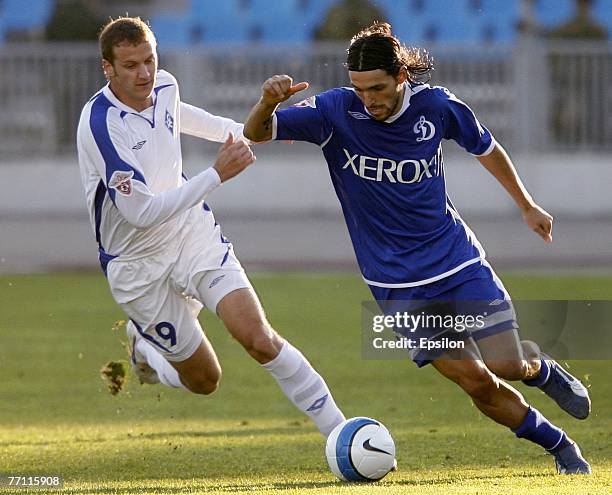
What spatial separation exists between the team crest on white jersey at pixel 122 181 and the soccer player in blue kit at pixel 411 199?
0.61 m

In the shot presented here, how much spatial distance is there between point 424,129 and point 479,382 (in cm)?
122

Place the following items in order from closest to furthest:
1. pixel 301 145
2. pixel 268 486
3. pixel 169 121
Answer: pixel 268 486 < pixel 169 121 < pixel 301 145

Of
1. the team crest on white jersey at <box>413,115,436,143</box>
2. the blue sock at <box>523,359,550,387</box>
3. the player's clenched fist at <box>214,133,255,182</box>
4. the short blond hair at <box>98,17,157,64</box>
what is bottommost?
the blue sock at <box>523,359,550,387</box>

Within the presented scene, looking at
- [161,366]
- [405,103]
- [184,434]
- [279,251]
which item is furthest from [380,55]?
[279,251]

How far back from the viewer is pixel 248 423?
7.95m

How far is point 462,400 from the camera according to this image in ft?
28.4

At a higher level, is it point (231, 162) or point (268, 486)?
point (231, 162)

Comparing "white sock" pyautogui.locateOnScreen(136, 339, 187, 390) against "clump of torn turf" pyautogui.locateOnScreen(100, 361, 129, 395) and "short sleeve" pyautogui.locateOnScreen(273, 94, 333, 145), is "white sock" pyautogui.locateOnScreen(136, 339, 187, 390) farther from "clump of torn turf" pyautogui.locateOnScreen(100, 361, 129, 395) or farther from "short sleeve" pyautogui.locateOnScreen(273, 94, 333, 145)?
"short sleeve" pyautogui.locateOnScreen(273, 94, 333, 145)

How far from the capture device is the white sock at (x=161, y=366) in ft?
24.2

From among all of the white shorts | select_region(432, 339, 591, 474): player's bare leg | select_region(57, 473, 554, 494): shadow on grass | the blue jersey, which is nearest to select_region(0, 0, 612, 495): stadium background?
select_region(57, 473, 554, 494): shadow on grass

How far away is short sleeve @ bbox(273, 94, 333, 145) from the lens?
6.10 metres

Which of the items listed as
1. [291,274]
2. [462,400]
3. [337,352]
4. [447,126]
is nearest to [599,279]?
[291,274]

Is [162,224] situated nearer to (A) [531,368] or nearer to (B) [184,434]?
(B) [184,434]

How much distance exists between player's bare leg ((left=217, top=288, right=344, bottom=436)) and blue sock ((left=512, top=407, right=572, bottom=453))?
0.90m
